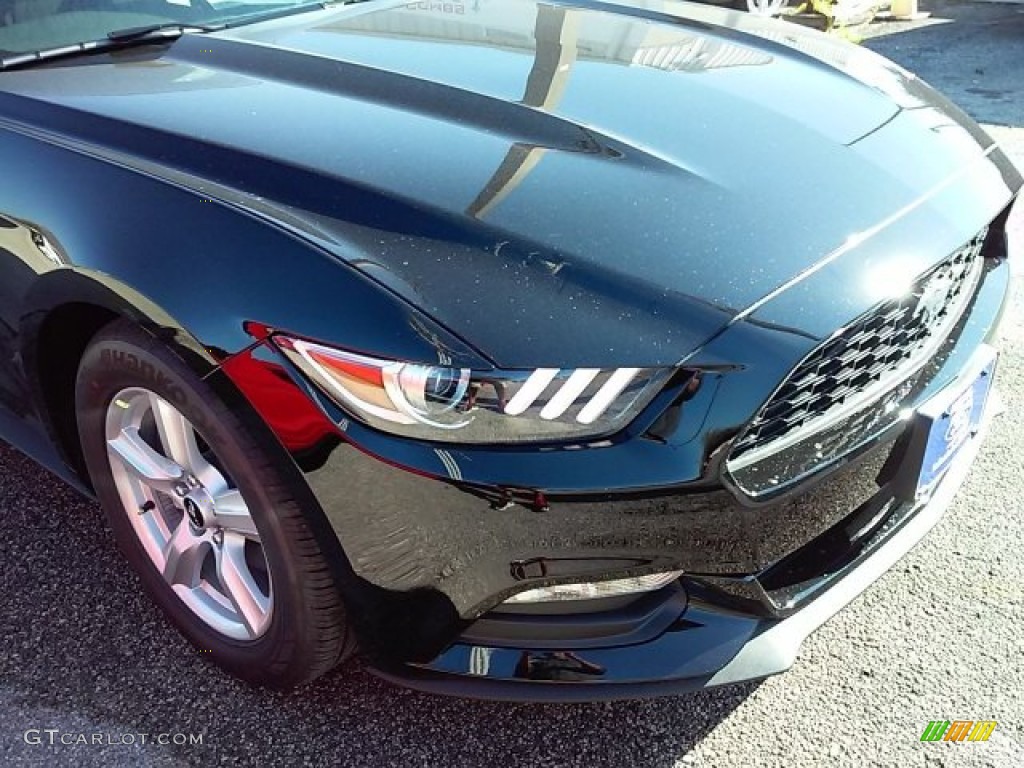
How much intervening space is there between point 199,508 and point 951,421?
147 centimetres

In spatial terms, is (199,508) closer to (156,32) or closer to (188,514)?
(188,514)

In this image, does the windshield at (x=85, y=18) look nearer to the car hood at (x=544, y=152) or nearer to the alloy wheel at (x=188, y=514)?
the car hood at (x=544, y=152)

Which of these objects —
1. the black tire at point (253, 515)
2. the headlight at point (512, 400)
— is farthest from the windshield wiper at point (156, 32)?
the headlight at point (512, 400)

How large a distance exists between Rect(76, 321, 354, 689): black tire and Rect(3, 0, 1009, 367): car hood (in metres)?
0.34

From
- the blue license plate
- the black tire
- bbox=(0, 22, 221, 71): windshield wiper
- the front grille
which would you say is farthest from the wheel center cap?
the blue license plate

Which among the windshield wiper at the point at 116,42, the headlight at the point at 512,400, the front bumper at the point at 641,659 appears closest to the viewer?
the headlight at the point at 512,400

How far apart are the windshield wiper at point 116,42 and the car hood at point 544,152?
75 millimetres

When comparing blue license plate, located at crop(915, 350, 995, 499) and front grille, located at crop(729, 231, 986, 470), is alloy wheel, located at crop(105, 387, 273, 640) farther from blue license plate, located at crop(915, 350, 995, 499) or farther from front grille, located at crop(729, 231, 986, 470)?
blue license plate, located at crop(915, 350, 995, 499)

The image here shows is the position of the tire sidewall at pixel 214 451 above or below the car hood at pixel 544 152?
below

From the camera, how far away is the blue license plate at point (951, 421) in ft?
6.25

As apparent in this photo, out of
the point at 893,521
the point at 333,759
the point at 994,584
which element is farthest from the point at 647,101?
the point at 333,759

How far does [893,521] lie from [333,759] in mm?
1163

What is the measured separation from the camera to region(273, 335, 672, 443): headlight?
1560 mm

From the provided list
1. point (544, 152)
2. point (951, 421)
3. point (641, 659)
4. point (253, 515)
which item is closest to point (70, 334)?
point (253, 515)
